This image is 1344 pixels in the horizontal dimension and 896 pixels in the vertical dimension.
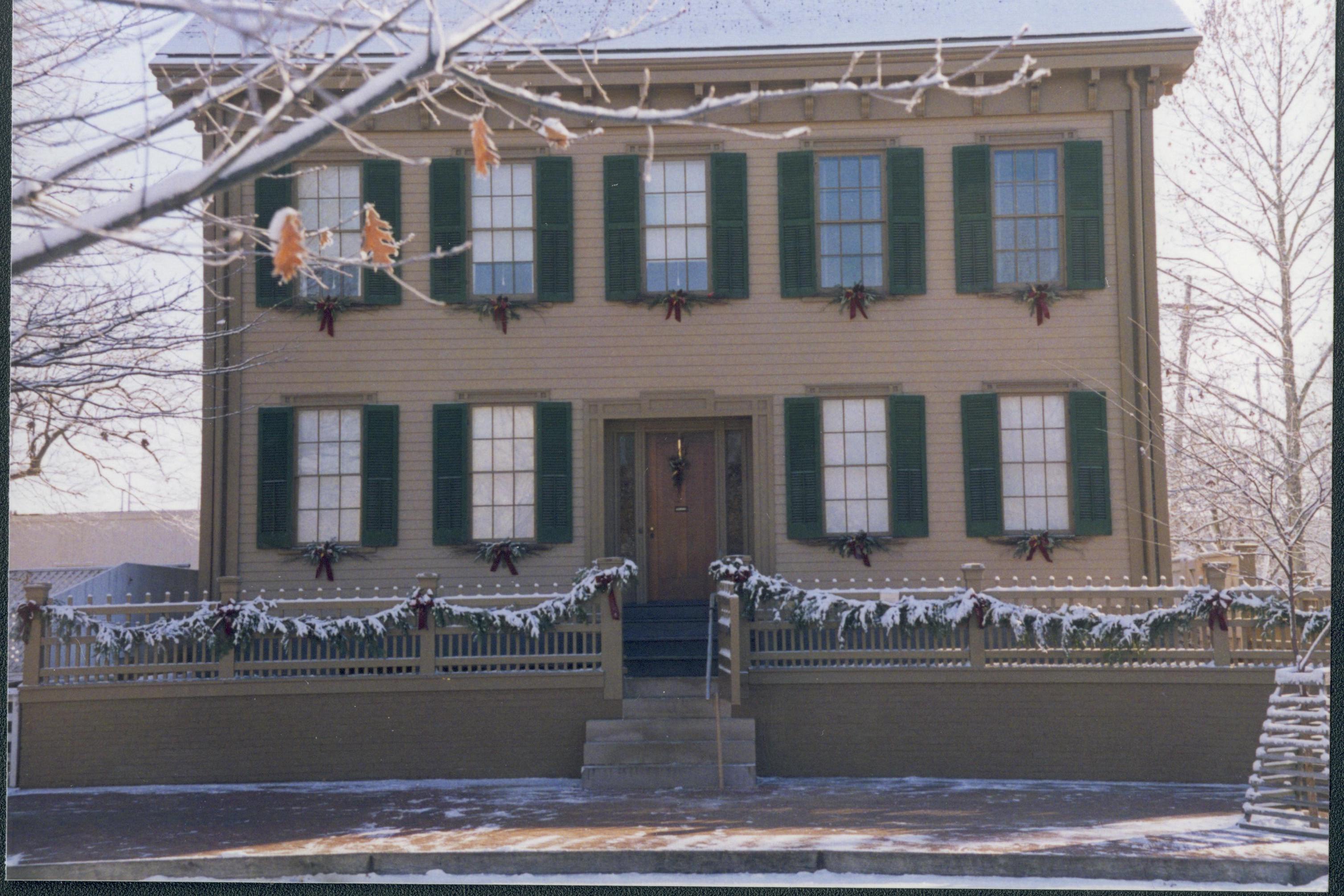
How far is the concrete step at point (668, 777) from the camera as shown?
8844mm

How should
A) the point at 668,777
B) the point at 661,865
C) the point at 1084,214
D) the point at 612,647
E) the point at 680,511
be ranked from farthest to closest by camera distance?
the point at 680,511
the point at 1084,214
the point at 612,647
the point at 668,777
the point at 661,865

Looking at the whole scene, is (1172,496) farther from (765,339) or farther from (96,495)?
(96,495)

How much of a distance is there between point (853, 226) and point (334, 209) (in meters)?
4.32

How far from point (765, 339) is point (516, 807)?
4.53m

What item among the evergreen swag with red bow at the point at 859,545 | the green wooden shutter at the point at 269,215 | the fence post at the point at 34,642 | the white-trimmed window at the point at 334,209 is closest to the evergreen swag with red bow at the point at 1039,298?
the evergreen swag with red bow at the point at 859,545

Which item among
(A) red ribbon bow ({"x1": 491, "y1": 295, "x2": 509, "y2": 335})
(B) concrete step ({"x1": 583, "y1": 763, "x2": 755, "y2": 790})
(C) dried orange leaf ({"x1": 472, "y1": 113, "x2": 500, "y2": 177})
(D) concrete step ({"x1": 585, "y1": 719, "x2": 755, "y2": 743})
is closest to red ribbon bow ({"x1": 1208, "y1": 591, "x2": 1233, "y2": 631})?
(D) concrete step ({"x1": 585, "y1": 719, "x2": 755, "y2": 743})

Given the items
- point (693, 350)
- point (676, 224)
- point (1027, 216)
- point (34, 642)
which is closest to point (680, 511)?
point (693, 350)

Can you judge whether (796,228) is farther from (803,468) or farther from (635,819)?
(635,819)

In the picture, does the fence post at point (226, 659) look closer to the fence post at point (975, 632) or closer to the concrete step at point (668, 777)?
the concrete step at point (668, 777)

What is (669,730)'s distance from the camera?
9.17 m

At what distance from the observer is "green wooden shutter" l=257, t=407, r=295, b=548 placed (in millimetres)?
10914

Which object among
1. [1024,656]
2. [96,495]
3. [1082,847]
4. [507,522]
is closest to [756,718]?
[1024,656]

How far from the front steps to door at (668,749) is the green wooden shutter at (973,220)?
4114mm

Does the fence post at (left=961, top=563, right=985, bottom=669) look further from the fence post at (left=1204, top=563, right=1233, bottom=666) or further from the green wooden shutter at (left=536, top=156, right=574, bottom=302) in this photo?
the green wooden shutter at (left=536, top=156, right=574, bottom=302)
